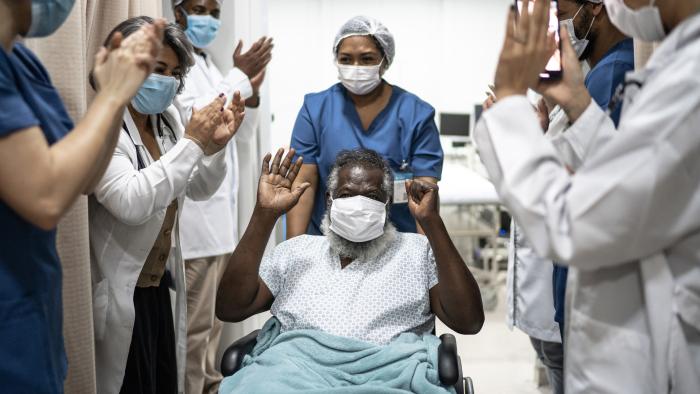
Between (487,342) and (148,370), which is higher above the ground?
(148,370)

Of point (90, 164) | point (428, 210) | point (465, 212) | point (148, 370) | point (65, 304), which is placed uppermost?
point (90, 164)

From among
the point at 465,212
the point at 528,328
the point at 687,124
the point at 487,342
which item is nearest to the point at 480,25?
the point at 465,212

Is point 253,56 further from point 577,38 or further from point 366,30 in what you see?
point 577,38

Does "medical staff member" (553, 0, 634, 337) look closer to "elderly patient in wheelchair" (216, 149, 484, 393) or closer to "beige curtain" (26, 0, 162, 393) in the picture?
"elderly patient in wheelchair" (216, 149, 484, 393)

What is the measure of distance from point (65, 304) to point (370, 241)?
2.91 feet

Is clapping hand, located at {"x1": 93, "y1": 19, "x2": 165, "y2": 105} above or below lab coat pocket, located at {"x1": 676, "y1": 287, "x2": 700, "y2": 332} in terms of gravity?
above

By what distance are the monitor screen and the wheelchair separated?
4.39 metres

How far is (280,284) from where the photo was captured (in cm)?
205

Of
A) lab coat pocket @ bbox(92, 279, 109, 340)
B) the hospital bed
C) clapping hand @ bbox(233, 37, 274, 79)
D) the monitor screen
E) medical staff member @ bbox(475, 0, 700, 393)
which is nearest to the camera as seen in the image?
medical staff member @ bbox(475, 0, 700, 393)

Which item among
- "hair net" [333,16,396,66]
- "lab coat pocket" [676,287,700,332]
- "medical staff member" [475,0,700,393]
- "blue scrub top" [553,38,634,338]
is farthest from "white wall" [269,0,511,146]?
"lab coat pocket" [676,287,700,332]

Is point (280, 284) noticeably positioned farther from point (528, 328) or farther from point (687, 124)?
point (687, 124)

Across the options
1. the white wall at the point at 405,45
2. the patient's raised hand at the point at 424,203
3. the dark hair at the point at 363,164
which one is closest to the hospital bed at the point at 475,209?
the white wall at the point at 405,45

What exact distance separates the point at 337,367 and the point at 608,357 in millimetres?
784

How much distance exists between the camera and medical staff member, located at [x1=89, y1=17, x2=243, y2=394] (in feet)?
5.77
